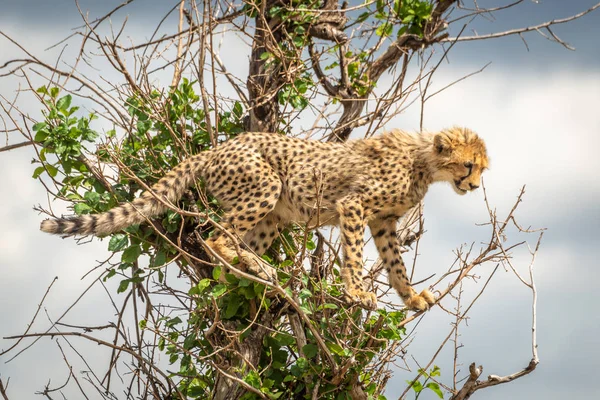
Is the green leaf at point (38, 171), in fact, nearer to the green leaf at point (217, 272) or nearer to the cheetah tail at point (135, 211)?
the cheetah tail at point (135, 211)

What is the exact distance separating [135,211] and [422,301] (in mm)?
1924

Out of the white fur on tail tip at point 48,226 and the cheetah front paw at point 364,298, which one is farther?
the cheetah front paw at point 364,298

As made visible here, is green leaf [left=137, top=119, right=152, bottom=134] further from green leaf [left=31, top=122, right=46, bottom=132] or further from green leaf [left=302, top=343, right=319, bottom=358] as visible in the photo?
green leaf [left=302, top=343, right=319, bottom=358]

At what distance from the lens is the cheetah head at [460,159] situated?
622cm

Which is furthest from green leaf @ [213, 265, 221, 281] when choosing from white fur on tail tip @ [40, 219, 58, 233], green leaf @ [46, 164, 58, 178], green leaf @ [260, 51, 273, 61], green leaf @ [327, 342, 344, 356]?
green leaf @ [260, 51, 273, 61]

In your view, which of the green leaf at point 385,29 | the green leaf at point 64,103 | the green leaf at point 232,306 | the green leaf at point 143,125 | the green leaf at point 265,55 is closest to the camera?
the green leaf at point 232,306

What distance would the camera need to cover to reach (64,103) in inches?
242

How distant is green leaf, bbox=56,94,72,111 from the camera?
241 inches

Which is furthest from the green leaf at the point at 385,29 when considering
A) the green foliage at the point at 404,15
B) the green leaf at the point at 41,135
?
the green leaf at the point at 41,135

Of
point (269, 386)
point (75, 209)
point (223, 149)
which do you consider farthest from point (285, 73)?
point (269, 386)

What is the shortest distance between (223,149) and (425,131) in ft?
4.70

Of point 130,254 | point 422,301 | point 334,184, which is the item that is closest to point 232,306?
point 130,254

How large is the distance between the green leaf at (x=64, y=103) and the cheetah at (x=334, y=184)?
792mm

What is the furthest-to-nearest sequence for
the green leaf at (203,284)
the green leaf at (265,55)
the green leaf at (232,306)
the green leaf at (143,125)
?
the green leaf at (265,55), the green leaf at (143,125), the green leaf at (232,306), the green leaf at (203,284)
